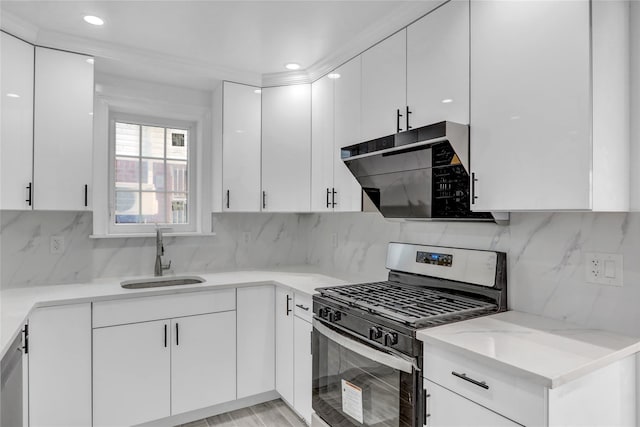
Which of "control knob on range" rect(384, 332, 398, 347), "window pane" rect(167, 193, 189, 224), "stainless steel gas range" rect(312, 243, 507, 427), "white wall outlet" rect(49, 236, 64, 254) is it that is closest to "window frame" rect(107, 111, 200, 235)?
"window pane" rect(167, 193, 189, 224)

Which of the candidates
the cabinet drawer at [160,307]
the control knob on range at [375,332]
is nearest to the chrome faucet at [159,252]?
the cabinet drawer at [160,307]

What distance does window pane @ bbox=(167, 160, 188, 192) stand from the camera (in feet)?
10.0

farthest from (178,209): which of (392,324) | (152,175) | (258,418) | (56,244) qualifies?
(392,324)

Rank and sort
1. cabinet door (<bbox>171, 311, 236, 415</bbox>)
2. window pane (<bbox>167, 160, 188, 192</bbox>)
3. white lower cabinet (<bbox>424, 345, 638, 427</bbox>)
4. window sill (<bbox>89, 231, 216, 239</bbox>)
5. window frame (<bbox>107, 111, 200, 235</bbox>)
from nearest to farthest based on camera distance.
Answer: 1. white lower cabinet (<bbox>424, 345, 638, 427</bbox>)
2. cabinet door (<bbox>171, 311, 236, 415</bbox>)
3. window sill (<bbox>89, 231, 216, 239</bbox>)
4. window frame (<bbox>107, 111, 200, 235</bbox>)
5. window pane (<bbox>167, 160, 188, 192</bbox>)

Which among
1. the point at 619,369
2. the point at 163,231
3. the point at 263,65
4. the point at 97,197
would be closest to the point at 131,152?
the point at 97,197

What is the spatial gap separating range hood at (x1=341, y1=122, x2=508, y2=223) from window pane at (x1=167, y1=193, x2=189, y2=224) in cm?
157

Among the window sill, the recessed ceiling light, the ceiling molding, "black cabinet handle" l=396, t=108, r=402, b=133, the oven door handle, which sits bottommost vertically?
the oven door handle

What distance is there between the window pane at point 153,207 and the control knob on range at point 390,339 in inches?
84.5

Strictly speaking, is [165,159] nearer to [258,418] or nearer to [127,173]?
[127,173]

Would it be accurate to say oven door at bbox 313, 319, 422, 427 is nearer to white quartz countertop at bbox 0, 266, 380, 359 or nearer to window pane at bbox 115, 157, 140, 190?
white quartz countertop at bbox 0, 266, 380, 359

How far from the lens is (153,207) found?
2984 mm

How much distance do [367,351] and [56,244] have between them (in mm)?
2195

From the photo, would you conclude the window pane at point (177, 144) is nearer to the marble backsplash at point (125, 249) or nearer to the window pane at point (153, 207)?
the window pane at point (153, 207)

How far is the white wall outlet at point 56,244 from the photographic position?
2.54 metres
